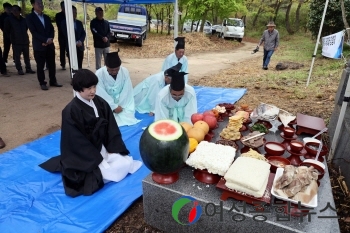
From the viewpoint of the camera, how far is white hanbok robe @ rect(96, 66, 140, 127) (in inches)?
182

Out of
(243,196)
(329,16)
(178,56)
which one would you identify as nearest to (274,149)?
(243,196)

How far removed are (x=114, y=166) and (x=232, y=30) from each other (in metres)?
19.7

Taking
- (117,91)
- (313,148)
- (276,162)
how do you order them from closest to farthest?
1. (276,162)
2. (313,148)
3. (117,91)

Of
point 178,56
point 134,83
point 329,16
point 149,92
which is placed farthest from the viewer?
point 329,16

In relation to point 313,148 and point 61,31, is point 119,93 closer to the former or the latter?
point 313,148

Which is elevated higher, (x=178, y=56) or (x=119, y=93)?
(x=178, y=56)

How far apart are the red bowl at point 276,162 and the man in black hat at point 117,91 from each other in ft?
9.76

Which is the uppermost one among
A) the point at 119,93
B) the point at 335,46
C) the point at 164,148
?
the point at 335,46

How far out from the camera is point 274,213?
1943 mm

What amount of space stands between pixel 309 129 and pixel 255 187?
1647mm

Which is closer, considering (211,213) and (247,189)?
(247,189)

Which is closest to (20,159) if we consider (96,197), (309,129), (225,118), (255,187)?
(96,197)

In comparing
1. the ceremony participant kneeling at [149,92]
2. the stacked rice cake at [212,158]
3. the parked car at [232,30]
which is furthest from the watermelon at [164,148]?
the parked car at [232,30]

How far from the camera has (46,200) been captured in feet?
9.18
